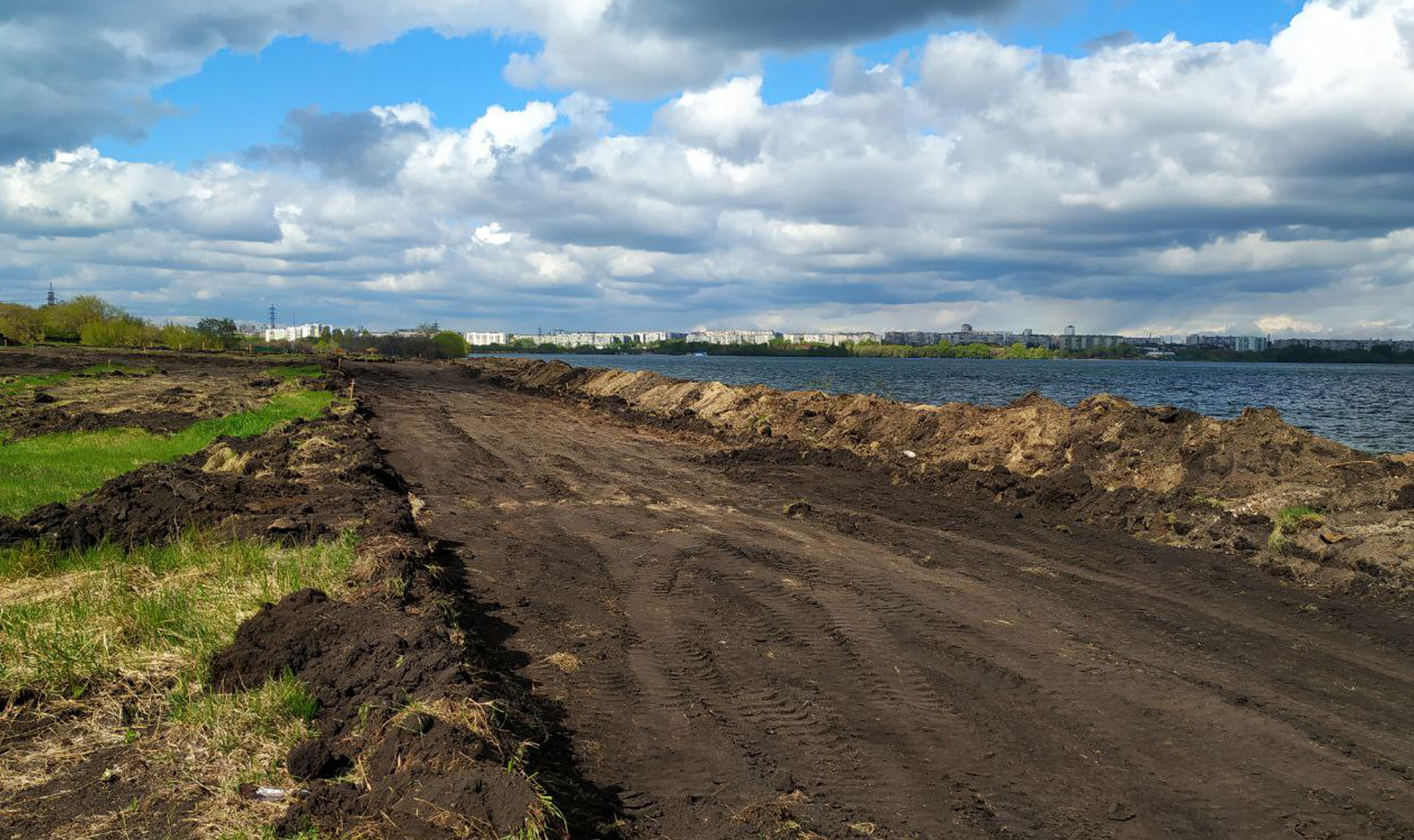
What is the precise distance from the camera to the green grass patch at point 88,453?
42.2 ft

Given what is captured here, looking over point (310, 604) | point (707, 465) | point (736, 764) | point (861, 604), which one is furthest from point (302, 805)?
point (707, 465)

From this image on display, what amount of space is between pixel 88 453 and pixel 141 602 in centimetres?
1208

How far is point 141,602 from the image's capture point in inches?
280

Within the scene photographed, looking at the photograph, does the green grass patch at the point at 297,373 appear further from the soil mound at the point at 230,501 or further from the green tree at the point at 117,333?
the green tree at the point at 117,333

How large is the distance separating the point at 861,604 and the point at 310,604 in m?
4.82

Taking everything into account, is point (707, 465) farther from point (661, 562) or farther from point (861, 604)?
point (861, 604)

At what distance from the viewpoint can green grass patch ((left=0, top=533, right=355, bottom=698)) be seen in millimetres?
5938

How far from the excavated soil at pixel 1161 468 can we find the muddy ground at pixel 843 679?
670 millimetres

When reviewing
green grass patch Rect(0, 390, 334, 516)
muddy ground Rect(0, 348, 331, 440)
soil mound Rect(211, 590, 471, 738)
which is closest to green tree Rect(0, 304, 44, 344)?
muddy ground Rect(0, 348, 331, 440)

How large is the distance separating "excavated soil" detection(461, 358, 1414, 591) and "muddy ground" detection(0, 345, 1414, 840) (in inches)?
26.4

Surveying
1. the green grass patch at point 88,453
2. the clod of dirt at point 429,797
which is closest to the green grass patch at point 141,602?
the clod of dirt at point 429,797

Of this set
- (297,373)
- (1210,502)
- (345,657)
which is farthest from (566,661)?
(297,373)

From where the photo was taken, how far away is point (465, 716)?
16.5 ft

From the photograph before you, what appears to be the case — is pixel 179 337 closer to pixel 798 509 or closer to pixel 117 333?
pixel 117 333
